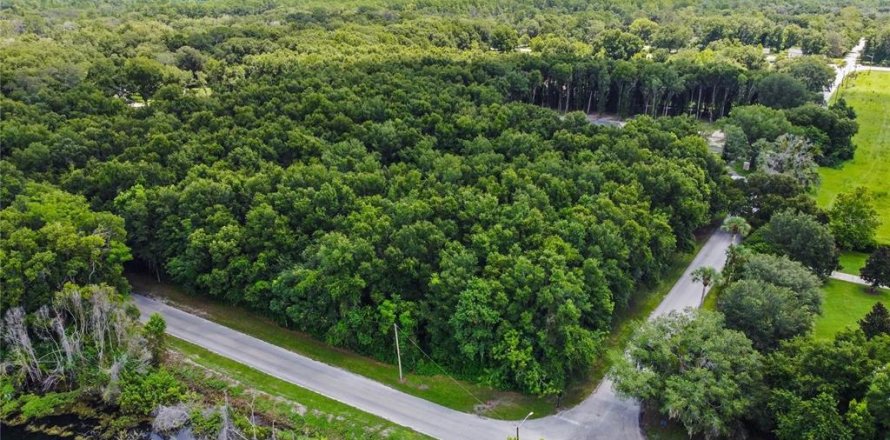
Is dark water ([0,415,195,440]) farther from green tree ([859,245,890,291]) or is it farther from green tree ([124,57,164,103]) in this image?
green tree ([124,57,164,103])

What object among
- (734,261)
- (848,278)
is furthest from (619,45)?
(734,261)

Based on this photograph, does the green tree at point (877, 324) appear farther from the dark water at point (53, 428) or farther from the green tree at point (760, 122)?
the dark water at point (53, 428)

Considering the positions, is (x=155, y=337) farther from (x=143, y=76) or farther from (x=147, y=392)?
(x=143, y=76)

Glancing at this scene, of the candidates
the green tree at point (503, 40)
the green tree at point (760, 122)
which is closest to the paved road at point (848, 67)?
the green tree at point (760, 122)

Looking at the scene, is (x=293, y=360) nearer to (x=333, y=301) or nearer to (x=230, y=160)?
(x=333, y=301)

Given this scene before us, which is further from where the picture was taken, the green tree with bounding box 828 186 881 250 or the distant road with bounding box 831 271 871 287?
the green tree with bounding box 828 186 881 250

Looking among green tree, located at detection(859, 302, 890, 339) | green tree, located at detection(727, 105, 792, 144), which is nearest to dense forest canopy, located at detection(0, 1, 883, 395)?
green tree, located at detection(727, 105, 792, 144)
